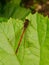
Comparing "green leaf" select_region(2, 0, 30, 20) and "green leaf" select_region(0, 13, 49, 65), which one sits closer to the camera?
"green leaf" select_region(0, 13, 49, 65)

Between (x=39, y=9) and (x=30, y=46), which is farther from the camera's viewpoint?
(x=39, y=9)

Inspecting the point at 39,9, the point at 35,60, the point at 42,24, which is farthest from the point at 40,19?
the point at 39,9

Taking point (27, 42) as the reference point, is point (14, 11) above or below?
below

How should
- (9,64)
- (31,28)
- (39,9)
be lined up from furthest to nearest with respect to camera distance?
(39,9), (31,28), (9,64)

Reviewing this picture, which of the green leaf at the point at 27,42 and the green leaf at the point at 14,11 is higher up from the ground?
the green leaf at the point at 27,42

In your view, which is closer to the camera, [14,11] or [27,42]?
[27,42]

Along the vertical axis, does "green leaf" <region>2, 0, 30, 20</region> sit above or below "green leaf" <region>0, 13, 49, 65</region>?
below

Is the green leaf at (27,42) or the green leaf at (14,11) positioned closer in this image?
the green leaf at (27,42)

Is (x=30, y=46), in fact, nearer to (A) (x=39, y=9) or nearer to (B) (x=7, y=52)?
(B) (x=7, y=52)
